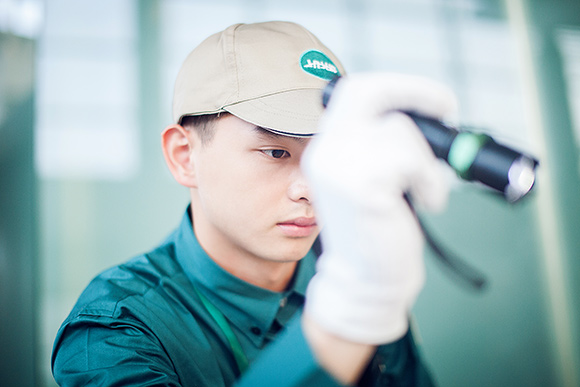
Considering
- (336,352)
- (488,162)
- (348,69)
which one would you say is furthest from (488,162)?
(348,69)

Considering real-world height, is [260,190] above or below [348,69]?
below

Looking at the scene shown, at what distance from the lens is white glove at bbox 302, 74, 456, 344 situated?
1.31 ft

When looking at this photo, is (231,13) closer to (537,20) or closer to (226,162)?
(226,162)

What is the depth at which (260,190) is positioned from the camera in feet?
2.39

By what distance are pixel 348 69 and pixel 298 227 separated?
3.50 ft

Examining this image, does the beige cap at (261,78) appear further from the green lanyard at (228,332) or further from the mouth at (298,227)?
the green lanyard at (228,332)

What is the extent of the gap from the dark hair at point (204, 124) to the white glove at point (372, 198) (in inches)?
14.7

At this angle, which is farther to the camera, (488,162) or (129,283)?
(129,283)

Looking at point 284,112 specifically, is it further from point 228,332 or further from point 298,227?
point 228,332

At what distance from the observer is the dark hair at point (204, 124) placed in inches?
30.3

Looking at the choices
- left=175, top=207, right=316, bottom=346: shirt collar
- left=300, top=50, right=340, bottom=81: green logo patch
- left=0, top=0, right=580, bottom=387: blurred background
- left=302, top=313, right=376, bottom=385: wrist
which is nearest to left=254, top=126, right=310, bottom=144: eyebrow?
left=300, top=50, right=340, bottom=81: green logo patch

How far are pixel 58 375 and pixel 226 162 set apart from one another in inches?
17.0

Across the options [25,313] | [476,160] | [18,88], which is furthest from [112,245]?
[476,160]

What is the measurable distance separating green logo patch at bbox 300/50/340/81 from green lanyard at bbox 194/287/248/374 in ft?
1.59
